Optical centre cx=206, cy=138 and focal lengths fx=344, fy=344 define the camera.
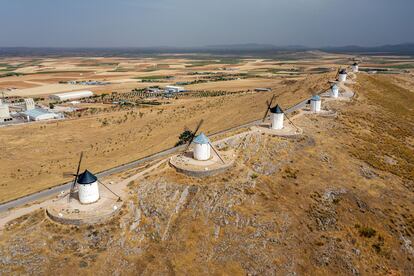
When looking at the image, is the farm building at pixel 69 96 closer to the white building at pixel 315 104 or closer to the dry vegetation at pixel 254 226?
the white building at pixel 315 104

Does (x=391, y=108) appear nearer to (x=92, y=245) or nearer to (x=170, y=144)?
(x=170, y=144)

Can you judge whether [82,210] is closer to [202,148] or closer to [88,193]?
[88,193]

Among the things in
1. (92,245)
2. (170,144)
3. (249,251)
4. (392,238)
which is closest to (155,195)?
(92,245)

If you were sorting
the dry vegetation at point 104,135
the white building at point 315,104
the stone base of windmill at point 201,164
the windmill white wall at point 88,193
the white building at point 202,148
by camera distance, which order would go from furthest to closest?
the white building at point 315,104 < the dry vegetation at point 104,135 < the white building at point 202,148 < the stone base of windmill at point 201,164 < the windmill white wall at point 88,193

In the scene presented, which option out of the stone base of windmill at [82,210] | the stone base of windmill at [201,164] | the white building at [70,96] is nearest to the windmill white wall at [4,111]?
the white building at [70,96]

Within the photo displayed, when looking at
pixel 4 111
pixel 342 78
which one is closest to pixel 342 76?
pixel 342 78
